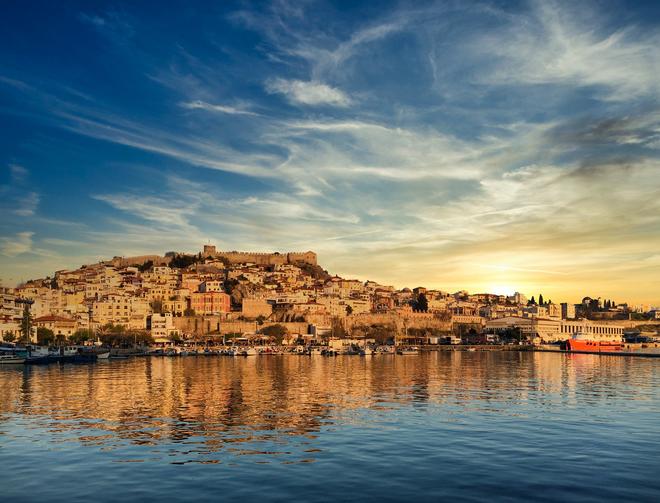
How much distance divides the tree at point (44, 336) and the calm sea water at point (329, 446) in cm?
7137

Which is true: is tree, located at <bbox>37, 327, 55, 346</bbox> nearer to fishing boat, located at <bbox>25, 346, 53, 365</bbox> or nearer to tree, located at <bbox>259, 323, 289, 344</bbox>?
fishing boat, located at <bbox>25, 346, 53, 365</bbox>

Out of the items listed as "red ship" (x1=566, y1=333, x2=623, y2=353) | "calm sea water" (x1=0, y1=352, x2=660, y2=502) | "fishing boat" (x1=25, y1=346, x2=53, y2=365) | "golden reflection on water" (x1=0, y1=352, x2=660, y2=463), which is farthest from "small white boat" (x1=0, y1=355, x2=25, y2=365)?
"red ship" (x1=566, y1=333, x2=623, y2=353)

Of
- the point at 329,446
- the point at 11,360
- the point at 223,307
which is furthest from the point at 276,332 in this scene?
the point at 329,446

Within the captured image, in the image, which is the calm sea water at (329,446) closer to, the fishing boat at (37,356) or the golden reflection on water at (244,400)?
the golden reflection on water at (244,400)

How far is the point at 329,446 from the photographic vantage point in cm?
2091

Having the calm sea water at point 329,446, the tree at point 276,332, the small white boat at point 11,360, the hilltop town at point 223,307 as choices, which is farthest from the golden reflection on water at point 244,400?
the tree at point 276,332

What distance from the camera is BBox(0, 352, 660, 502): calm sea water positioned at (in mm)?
15898

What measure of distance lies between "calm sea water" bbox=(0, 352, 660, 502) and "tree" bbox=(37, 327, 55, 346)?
234 ft

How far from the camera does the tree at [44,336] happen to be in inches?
4092

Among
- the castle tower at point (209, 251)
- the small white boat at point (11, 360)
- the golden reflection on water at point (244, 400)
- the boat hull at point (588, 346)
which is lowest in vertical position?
the boat hull at point (588, 346)

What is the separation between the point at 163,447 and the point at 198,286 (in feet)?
456

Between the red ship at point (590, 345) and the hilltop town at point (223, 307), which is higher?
the hilltop town at point (223, 307)

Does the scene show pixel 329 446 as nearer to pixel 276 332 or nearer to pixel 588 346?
pixel 276 332

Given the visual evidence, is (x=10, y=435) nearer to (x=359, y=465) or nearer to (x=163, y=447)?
(x=163, y=447)
